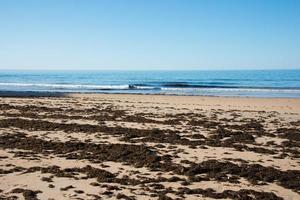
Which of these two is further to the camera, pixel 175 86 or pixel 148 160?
pixel 175 86

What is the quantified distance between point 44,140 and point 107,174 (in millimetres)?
4067

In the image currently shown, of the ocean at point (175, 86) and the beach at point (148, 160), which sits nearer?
the beach at point (148, 160)

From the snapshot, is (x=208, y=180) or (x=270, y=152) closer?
(x=208, y=180)

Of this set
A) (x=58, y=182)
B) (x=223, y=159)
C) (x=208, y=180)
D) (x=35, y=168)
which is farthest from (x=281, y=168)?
(x=35, y=168)

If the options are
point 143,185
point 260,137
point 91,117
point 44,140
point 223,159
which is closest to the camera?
point 143,185

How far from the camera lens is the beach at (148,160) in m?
6.61

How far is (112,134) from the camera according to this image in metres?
12.1

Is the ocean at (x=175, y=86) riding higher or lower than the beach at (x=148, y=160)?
lower

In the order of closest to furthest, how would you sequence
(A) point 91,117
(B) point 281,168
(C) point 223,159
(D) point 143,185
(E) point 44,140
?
1. (D) point 143,185
2. (B) point 281,168
3. (C) point 223,159
4. (E) point 44,140
5. (A) point 91,117

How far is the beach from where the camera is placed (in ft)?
21.7

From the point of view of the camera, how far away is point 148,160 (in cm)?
853

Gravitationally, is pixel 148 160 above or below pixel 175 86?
above

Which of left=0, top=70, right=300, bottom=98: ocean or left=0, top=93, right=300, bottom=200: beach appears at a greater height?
left=0, top=93, right=300, bottom=200: beach

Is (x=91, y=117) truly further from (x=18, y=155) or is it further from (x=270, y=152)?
(x=270, y=152)
